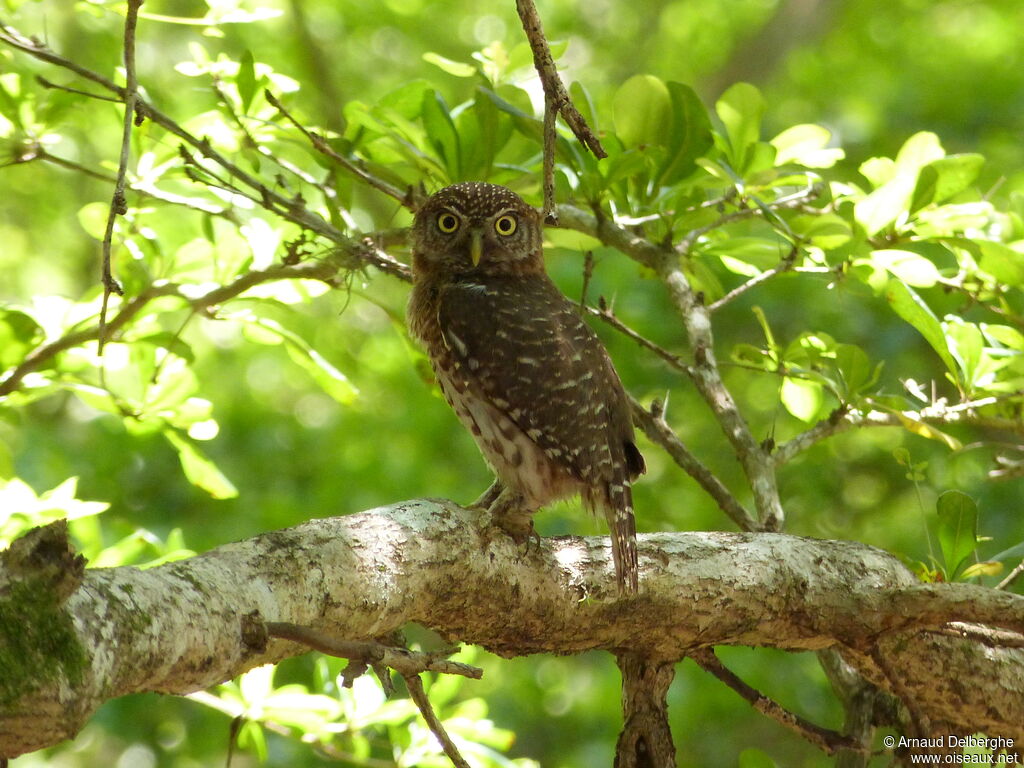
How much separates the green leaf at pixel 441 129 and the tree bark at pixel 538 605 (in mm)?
1139

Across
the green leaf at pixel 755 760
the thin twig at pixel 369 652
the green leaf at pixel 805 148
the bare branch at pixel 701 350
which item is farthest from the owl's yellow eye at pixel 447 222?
the thin twig at pixel 369 652

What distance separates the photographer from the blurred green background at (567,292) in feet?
20.5

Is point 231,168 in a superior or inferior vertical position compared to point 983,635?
superior

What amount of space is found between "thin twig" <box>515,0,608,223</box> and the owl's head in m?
1.45

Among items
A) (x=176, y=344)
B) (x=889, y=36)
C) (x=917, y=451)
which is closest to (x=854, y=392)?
(x=176, y=344)

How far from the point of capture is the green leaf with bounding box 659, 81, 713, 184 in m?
3.09

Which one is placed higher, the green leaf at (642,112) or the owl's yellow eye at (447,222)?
the green leaf at (642,112)

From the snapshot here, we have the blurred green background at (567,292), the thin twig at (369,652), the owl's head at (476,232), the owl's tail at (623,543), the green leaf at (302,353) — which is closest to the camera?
the thin twig at (369,652)

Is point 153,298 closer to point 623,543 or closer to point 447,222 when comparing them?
point 447,222

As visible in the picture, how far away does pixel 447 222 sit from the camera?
3.64 meters

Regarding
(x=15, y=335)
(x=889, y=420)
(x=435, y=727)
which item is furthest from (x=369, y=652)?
(x=889, y=420)

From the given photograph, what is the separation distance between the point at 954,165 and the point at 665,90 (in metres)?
0.81

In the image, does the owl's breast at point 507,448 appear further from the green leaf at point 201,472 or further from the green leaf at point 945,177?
the green leaf at point 945,177

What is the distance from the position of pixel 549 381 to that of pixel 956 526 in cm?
120
